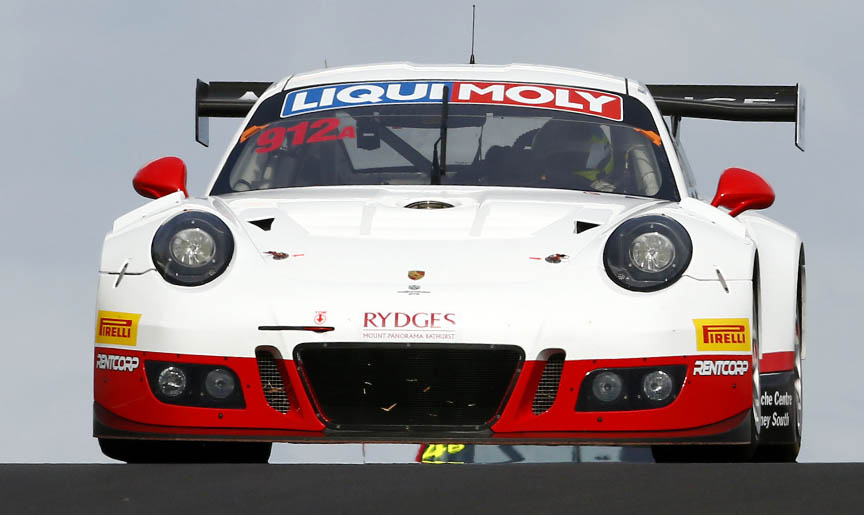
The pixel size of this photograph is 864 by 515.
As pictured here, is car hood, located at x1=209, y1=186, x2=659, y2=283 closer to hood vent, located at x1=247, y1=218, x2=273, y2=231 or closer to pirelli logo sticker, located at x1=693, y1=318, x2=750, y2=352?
hood vent, located at x1=247, y1=218, x2=273, y2=231

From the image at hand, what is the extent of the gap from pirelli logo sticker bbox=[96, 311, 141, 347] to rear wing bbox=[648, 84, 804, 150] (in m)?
4.59

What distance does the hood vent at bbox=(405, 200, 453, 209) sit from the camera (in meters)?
5.35

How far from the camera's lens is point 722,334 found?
4852mm

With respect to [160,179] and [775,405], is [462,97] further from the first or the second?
[775,405]

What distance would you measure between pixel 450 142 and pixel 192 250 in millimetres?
1573

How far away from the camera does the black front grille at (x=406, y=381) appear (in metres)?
4.70

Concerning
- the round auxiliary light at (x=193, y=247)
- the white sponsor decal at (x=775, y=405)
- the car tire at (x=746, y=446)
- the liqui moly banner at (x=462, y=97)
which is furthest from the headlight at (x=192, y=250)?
the white sponsor decal at (x=775, y=405)

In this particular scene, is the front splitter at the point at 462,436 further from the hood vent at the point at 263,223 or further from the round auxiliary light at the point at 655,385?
the hood vent at the point at 263,223

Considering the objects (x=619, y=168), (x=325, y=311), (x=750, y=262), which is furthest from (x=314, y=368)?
(x=619, y=168)

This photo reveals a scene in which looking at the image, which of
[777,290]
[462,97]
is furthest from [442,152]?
[777,290]

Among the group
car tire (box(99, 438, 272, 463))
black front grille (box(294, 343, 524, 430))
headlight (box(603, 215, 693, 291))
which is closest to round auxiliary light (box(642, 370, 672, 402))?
headlight (box(603, 215, 693, 291))

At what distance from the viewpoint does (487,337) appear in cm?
468

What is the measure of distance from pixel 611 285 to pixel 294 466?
134 cm

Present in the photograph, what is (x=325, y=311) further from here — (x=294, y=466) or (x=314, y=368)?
(x=294, y=466)
